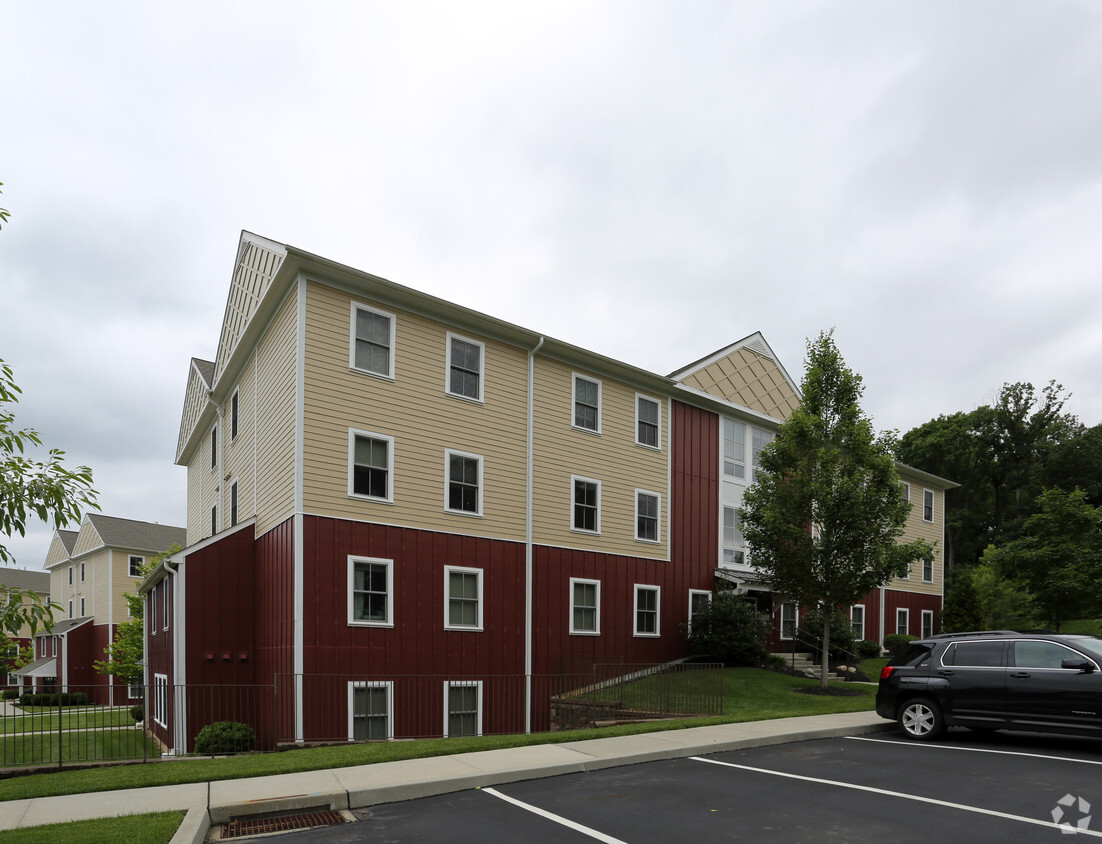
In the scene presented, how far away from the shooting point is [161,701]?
910 inches

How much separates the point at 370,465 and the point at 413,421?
1481 millimetres

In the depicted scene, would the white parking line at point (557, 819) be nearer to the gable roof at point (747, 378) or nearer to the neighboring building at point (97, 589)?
the gable roof at point (747, 378)

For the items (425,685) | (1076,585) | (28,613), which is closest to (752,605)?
(425,685)

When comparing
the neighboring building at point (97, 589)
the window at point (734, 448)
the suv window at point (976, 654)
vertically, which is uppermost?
the window at point (734, 448)

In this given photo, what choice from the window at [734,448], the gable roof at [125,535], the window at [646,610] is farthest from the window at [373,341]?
the gable roof at [125,535]

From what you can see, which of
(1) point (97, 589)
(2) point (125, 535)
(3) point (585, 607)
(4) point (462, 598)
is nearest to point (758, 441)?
(3) point (585, 607)

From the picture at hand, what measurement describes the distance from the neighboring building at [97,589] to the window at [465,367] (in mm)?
31397

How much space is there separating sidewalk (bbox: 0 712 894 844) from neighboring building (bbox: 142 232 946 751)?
213 inches

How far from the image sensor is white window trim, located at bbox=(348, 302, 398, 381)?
712 inches

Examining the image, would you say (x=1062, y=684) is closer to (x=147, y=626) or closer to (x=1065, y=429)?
(x=147, y=626)

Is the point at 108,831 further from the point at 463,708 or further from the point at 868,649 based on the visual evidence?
the point at 868,649

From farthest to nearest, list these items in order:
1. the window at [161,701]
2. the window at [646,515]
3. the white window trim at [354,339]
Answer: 1. the window at [646,515]
2. the window at [161,701]
3. the white window trim at [354,339]

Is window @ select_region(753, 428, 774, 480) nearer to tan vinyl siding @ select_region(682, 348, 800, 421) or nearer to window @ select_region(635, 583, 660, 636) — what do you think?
tan vinyl siding @ select_region(682, 348, 800, 421)

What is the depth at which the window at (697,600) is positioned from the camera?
25562 mm
